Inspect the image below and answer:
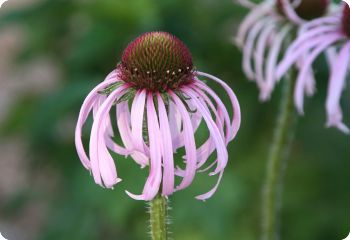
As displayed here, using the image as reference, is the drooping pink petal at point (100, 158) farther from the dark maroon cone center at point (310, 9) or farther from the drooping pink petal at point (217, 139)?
the dark maroon cone center at point (310, 9)

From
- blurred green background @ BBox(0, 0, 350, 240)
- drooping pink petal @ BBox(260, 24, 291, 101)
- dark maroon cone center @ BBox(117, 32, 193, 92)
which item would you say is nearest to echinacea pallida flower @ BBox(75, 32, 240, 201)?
dark maroon cone center @ BBox(117, 32, 193, 92)

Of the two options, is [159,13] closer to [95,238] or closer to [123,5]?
[123,5]

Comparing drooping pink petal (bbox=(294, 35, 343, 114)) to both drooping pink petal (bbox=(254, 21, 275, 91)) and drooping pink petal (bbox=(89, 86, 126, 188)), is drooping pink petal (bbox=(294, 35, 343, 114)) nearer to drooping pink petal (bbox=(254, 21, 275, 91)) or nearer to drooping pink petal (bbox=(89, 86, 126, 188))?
drooping pink petal (bbox=(254, 21, 275, 91))

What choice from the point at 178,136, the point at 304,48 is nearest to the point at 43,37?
the point at 304,48

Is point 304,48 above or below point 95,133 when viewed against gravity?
Answer: above

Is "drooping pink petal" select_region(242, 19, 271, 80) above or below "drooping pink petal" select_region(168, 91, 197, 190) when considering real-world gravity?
above
